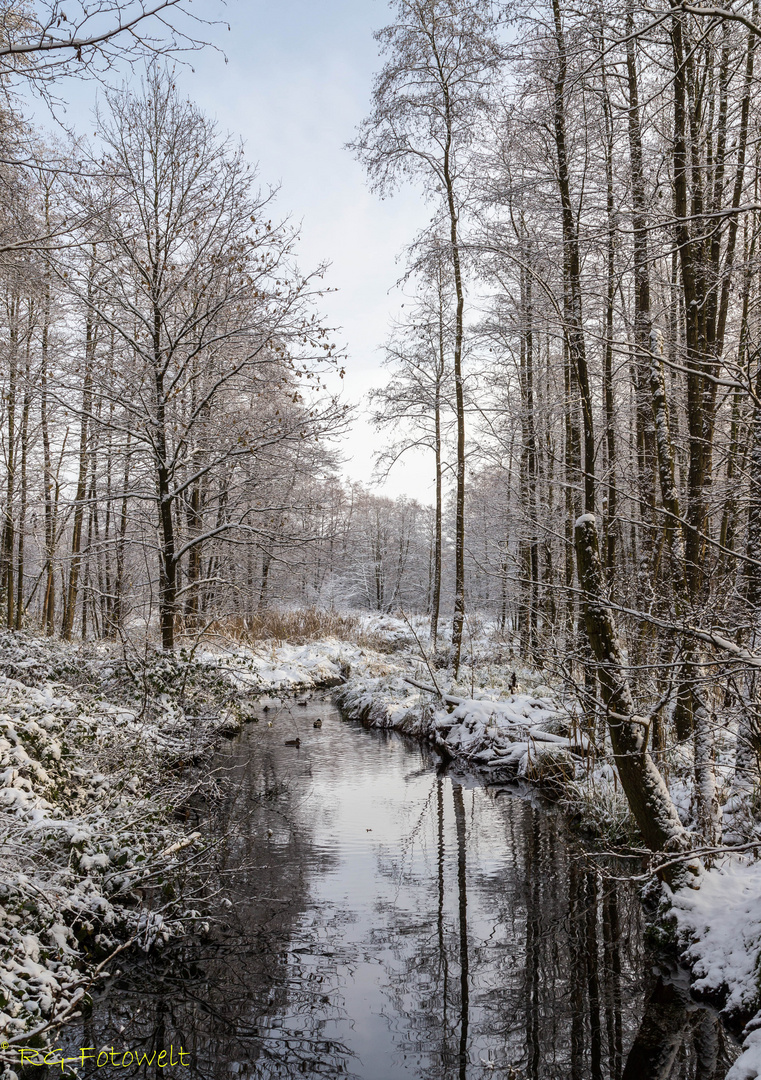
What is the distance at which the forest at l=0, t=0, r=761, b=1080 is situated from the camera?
162 inches

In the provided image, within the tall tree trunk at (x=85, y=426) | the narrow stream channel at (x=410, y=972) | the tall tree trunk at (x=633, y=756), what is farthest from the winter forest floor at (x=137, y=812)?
the tall tree trunk at (x=85, y=426)

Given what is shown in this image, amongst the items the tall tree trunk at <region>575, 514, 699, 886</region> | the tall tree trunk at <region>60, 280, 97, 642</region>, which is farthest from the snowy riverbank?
the tall tree trunk at <region>60, 280, 97, 642</region>

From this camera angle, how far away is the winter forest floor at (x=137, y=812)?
403 centimetres

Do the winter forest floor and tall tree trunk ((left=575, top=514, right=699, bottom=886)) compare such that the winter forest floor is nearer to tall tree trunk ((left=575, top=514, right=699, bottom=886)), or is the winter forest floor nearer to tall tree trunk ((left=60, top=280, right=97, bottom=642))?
tall tree trunk ((left=575, top=514, right=699, bottom=886))

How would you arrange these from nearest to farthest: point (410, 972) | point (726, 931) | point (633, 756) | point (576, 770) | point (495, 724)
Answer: point (726, 931) < point (410, 972) < point (633, 756) < point (576, 770) < point (495, 724)

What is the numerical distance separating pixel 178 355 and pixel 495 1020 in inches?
352

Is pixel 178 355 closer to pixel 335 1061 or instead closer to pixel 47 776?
pixel 47 776

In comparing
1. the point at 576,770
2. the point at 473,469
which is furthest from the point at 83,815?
the point at 473,469

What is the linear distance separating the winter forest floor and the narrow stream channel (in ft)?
1.18

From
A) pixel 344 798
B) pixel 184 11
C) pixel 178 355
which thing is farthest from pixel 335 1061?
pixel 178 355

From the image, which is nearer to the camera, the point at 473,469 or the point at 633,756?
the point at 633,756

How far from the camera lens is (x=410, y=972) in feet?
15.5

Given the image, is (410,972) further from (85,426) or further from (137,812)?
(85,426)

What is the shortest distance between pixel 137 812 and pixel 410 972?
2.58m
